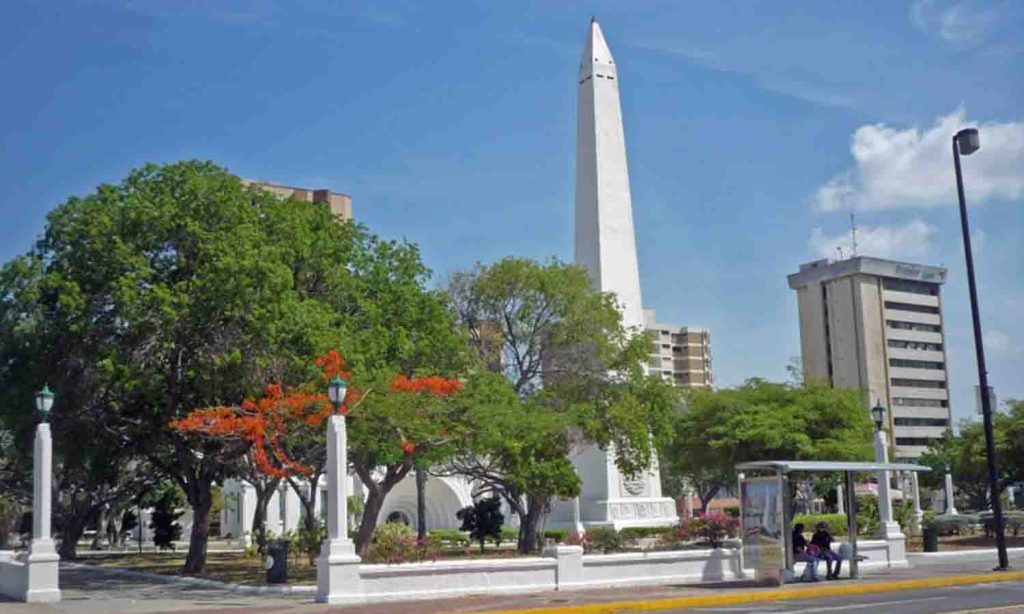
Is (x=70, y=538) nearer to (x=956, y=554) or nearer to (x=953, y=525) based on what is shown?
(x=956, y=554)

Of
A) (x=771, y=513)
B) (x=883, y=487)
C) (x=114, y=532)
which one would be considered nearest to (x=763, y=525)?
(x=771, y=513)

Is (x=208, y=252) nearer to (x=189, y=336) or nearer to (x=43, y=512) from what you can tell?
(x=189, y=336)

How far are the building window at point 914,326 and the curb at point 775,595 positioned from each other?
106263 millimetres

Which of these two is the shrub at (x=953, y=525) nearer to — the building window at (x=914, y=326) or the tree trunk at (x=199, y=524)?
the tree trunk at (x=199, y=524)

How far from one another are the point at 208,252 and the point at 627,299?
20.1m

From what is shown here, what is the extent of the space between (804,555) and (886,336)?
356 feet

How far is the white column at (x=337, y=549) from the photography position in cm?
2206

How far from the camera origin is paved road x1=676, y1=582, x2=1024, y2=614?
1844 centimetres

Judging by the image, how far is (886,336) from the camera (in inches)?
5049

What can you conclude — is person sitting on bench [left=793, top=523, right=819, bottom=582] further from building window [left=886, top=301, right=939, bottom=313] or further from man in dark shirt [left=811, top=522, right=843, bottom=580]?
building window [left=886, top=301, right=939, bottom=313]

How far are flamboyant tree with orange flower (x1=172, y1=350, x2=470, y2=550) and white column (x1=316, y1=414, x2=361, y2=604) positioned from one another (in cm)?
418

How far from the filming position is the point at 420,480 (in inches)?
1826

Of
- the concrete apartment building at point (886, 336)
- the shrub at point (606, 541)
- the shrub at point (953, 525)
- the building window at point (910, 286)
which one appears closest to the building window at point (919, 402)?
the concrete apartment building at point (886, 336)

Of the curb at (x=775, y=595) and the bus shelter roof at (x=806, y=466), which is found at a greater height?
the bus shelter roof at (x=806, y=466)
